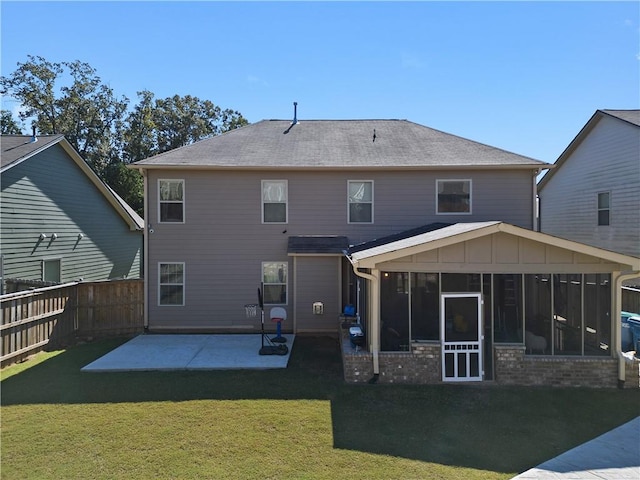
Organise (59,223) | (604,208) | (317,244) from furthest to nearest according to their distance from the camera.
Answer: (604,208) < (59,223) < (317,244)

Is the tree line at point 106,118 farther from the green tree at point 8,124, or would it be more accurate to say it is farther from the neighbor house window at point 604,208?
the neighbor house window at point 604,208

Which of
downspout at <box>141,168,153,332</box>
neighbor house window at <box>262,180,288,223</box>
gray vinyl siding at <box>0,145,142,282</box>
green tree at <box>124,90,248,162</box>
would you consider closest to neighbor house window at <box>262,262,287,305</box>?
neighbor house window at <box>262,180,288,223</box>

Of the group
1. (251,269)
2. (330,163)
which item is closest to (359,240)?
(330,163)

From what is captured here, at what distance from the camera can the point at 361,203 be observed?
1144 cm

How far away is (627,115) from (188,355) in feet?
55.9

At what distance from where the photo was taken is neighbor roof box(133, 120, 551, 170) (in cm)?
1098

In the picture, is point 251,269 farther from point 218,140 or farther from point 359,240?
point 218,140

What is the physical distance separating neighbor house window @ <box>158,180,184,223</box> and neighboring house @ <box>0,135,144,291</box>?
14.0 ft

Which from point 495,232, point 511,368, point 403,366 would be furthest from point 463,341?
point 495,232

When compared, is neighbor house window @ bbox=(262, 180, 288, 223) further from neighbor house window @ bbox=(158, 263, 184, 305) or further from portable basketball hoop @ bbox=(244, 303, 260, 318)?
neighbor house window @ bbox=(158, 263, 184, 305)

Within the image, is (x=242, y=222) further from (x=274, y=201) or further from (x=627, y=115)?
(x=627, y=115)

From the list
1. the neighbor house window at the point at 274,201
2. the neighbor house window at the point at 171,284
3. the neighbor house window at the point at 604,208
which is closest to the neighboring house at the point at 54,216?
the neighbor house window at the point at 171,284

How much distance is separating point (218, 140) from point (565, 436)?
1179 centimetres

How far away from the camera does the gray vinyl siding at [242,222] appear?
11.3 meters
